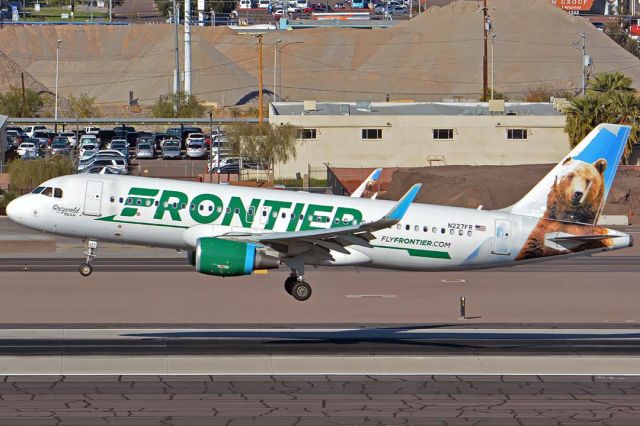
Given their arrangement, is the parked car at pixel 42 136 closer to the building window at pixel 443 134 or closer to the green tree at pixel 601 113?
the building window at pixel 443 134

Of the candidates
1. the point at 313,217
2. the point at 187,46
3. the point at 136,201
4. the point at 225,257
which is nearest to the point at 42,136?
the point at 187,46

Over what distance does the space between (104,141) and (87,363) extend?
10231 cm

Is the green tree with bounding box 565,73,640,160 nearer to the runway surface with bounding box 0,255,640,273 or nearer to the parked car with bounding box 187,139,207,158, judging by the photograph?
the parked car with bounding box 187,139,207,158

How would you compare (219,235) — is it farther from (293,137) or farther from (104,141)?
(104,141)

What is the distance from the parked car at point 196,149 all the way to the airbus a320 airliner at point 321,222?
77.5 m

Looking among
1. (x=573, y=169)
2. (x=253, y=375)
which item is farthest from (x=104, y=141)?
(x=253, y=375)

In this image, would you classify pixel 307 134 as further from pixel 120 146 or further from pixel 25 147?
pixel 25 147

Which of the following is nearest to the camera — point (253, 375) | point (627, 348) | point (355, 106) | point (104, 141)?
point (253, 375)

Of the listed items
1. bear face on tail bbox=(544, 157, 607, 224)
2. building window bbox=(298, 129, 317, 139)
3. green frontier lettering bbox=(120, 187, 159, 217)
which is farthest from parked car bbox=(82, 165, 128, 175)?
bear face on tail bbox=(544, 157, 607, 224)

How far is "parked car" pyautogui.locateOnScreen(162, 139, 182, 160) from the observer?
12399 centimetres

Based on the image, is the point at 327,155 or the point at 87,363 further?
the point at 327,155

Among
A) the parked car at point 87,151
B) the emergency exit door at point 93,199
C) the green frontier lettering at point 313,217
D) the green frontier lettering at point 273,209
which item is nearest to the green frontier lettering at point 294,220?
the green frontier lettering at point 313,217

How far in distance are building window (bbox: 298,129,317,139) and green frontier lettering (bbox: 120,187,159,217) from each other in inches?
2405

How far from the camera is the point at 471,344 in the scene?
137 ft
